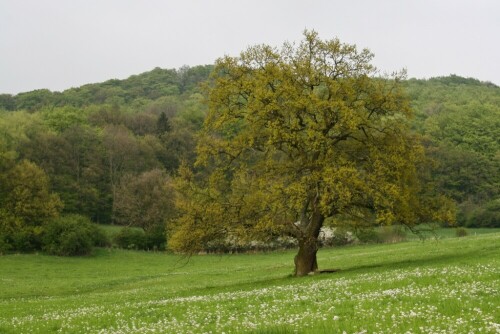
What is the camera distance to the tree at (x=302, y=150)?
28000 mm

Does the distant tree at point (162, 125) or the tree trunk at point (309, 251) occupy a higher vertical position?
the distant tree at point (162, 125)

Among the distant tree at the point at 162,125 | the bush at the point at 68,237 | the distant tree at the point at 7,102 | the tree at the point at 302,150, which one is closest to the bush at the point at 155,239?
the bush at the point at 68,237

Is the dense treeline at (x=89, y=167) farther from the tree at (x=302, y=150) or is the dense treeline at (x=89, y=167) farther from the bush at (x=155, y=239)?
the tree at (x=302, y=150)

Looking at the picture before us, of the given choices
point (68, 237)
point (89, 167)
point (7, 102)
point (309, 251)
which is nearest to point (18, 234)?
point (68, 237)

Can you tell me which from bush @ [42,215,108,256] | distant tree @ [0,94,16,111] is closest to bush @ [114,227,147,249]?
bush @ [42,215,108,256]

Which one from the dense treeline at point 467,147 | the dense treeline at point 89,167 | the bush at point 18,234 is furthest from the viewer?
the dense treeline at point 467,147

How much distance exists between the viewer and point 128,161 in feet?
365

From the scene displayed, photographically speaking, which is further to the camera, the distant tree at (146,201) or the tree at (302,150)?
the distant tree at (146,201)

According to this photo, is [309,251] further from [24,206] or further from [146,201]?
[146,201]

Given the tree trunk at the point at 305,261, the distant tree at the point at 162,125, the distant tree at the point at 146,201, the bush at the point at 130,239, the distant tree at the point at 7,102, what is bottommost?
the bush at the point at 130,239

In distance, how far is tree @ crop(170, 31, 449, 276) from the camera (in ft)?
91.9

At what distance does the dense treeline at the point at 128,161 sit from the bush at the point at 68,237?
105 cm

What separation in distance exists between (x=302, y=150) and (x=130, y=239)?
61910 millimetres

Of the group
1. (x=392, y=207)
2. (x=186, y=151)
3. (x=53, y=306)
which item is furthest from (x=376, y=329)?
(x=186, y=151)
